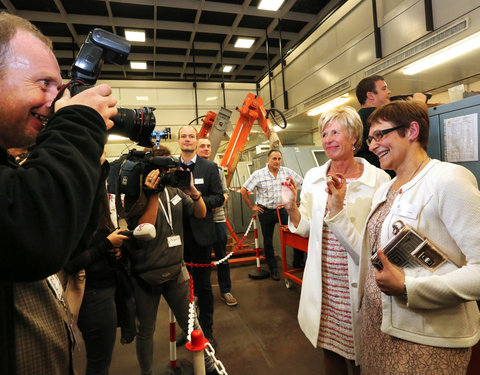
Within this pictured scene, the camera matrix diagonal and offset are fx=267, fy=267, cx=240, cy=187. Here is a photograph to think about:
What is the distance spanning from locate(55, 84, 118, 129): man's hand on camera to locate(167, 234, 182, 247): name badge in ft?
4.04

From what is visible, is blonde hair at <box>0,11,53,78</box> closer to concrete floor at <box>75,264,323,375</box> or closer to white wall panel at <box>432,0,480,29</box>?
concrete floor at <box>75,264,323,375</box>

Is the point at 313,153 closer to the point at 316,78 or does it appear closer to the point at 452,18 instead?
the point at 316,78

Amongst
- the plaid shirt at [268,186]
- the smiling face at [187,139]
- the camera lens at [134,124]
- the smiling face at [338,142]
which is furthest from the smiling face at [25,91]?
the plaid shirt at [268,186]

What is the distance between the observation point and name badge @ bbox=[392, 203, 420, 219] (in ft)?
3.26

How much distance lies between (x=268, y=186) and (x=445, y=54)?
291cm

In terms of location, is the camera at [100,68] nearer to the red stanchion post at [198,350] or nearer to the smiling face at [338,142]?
the red stanchion post at [198,350]

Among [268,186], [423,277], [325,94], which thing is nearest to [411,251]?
[423,277]

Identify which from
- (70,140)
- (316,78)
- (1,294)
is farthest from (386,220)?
(316,78)

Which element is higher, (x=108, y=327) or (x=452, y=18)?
(x=452, y=18)

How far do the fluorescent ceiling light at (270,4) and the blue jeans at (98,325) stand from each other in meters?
5.72

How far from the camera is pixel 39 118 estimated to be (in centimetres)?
63

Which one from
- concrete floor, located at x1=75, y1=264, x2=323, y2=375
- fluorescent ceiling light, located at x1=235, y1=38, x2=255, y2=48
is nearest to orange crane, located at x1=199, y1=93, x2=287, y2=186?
concrete floor, located at x1=75, y1=264, x2=323, y2=375

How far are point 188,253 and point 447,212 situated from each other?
2039mm

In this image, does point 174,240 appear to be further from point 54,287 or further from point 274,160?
point 274,160
